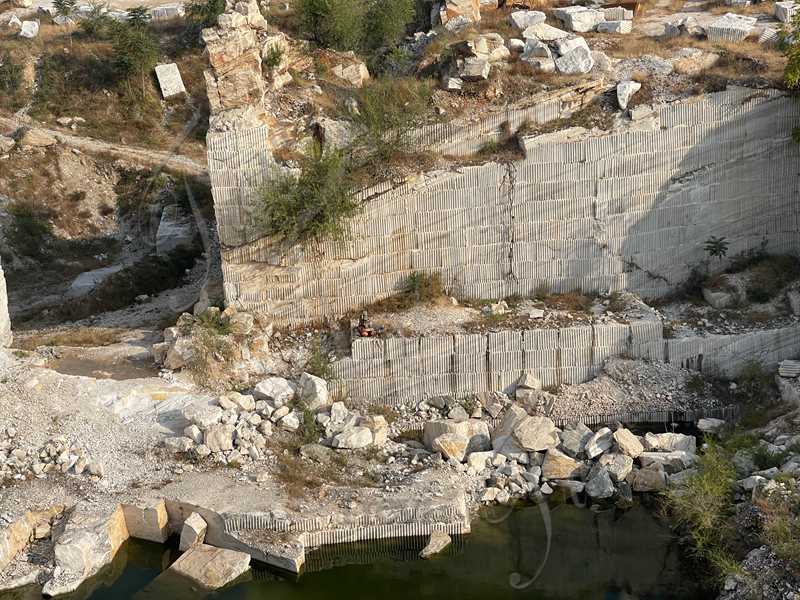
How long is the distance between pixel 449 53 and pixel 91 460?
26.5 ft

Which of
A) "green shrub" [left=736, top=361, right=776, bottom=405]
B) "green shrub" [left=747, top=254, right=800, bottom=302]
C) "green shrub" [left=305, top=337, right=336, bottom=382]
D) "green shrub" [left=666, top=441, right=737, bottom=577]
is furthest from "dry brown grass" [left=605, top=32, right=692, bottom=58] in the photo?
"green shrub" [left=666, top=441, right=737, bottom=577]

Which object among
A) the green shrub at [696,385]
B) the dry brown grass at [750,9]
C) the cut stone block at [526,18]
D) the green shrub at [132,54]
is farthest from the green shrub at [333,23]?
the green shrub at [696,385]

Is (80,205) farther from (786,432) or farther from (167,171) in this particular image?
(786,432)

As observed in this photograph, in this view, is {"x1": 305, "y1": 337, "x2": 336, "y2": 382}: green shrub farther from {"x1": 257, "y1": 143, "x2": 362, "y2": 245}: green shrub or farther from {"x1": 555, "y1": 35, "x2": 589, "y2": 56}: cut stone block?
{"x1": 555, "y1": 35, "x2": 589, "y2": 56}: cut stone block

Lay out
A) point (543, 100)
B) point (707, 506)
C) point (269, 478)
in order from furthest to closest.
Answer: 1. point (543, 100)
2. point (269, 478)
3. point (707, 506)

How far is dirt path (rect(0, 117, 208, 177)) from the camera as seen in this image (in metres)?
22.5

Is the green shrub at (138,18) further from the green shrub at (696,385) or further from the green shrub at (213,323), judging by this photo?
the green shrub at (696,385)

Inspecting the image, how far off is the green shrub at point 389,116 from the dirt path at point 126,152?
7.96m

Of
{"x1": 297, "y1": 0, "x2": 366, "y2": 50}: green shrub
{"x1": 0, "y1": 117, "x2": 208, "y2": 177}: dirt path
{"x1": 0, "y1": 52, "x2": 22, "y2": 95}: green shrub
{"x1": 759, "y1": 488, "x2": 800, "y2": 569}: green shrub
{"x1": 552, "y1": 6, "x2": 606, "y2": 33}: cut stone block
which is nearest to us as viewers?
{"x1": 759, "y1": 488, "x2": 800, "y2": 569}: green shrub

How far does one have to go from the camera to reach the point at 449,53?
51.8ft

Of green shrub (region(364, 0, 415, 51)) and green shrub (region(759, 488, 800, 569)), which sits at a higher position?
green shrub (region(364, 0, 415, 51))

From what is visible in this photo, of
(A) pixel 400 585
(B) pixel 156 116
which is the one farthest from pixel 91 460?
(B) pixel 156 116

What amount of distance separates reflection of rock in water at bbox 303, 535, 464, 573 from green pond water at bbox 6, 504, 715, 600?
0.5 inches

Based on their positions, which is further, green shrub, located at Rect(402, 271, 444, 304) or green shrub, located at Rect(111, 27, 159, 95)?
green shrub, located at Rect(111, 27, 159, 95)
